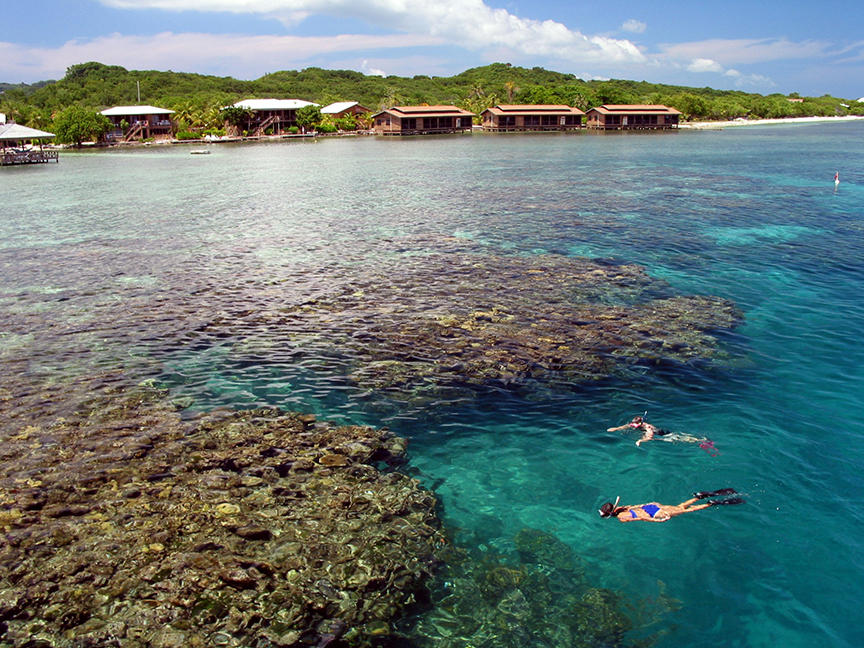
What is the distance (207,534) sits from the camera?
8.34 metres

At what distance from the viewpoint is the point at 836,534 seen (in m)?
8.70

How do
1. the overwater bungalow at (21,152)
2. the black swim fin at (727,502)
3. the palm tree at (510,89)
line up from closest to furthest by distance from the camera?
1. the black swim fin at (727,502)
2. the overwater bungalow at (21,152)
3. the palm tree at (510,89)

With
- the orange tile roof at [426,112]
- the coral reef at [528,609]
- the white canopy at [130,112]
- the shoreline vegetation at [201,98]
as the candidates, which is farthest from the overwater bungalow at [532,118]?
the coral reef at [528,609]

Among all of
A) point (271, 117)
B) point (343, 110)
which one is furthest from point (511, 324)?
point (343, 110)

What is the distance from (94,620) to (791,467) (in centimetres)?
1113

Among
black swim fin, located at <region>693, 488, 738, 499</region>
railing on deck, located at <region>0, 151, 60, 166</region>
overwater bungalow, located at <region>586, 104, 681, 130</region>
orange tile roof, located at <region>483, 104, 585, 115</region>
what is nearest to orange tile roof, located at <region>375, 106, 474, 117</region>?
orange tile roof, located at <region>483, 104, 585, 115</region>

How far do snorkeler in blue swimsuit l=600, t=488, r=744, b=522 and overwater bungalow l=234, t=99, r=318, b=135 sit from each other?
14658 centimetres

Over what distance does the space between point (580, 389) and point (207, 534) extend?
26.8 feet

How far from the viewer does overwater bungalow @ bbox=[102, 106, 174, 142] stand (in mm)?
127125

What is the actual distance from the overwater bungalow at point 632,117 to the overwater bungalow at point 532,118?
486 centimetres

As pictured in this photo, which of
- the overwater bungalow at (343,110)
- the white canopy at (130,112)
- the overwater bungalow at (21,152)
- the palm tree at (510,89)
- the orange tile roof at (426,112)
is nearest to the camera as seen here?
the overwater bungalow at (21,152)

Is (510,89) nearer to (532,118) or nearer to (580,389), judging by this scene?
(532,118)

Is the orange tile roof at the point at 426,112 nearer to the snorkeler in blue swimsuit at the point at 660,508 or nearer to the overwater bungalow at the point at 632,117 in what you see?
the overwater bungalow at the point at 632,117

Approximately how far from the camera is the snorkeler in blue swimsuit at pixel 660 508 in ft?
29.8
